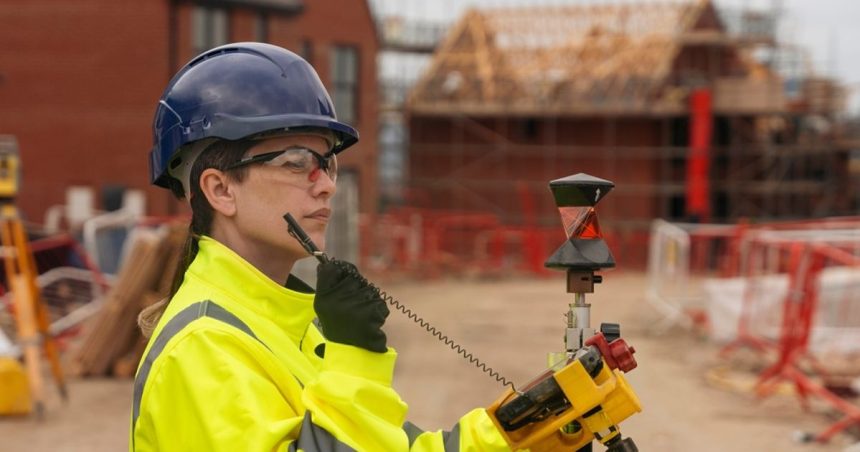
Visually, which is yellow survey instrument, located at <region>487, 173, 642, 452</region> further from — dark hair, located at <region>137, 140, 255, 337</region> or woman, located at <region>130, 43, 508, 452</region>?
dark hair, located at <region>137, 140, 255, 337</region>

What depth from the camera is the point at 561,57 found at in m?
32.8

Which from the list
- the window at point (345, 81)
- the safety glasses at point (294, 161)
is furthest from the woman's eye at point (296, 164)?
the window at point (345, 81)

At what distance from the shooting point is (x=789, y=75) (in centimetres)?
3403

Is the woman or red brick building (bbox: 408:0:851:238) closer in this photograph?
the woman

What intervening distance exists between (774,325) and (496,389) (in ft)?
11.6

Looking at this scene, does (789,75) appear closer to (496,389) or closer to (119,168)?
(119,168)

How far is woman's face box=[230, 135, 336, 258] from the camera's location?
2.51 m

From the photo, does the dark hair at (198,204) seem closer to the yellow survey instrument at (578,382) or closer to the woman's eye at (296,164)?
the woman's eye at (296,164)

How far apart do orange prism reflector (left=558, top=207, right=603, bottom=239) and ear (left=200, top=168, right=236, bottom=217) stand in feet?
2.46

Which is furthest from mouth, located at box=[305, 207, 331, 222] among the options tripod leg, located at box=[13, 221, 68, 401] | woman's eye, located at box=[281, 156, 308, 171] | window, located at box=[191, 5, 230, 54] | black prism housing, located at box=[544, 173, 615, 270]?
window, located at box=[191, 5, 230, 54]

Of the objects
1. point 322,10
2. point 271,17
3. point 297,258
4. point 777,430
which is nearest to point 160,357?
point 297,258

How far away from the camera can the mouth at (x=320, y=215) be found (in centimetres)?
255

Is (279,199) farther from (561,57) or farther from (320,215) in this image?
(561,57)

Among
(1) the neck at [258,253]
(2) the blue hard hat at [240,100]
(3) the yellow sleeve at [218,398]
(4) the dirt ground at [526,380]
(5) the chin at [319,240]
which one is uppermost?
(2) the blue hard hat at [240,100]
